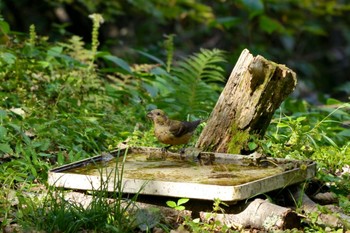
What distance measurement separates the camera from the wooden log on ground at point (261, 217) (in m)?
4.19

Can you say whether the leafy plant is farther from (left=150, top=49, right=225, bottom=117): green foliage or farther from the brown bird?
(left=150, top=49, right=225, bottom=117): green foliage

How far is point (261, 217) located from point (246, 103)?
1182 mm

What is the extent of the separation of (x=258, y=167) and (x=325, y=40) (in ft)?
39.4

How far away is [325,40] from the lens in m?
16.5

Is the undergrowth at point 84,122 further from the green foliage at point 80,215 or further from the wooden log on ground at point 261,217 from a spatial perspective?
the wooden log on ground at point 261,217

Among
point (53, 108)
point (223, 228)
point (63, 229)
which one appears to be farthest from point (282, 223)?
point (53, 108)

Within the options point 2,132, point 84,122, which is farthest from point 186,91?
point 2,132

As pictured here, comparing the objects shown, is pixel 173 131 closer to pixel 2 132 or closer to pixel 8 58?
pixel 2 132

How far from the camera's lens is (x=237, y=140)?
5.26 metres

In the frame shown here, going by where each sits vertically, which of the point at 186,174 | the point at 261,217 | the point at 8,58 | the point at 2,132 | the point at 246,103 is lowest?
the point at 261,217

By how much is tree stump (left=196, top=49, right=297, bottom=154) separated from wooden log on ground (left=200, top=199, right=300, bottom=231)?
0.96m

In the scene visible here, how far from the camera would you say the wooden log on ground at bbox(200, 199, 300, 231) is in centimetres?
419

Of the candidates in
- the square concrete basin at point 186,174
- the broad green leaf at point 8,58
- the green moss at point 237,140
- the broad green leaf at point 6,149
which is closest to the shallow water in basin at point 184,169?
the square concrete basin at point 186,174

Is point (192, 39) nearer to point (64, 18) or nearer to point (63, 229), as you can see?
point (64, 18)
